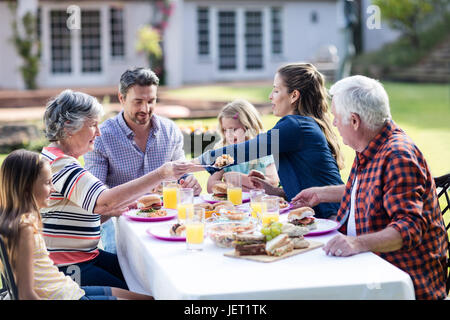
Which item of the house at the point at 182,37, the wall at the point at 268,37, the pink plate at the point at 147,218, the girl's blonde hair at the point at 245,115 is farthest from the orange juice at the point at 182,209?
the wall at the point at 268,37

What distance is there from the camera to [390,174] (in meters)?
2.50

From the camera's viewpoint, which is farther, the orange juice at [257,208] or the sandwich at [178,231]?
the orange juice at [257,208]

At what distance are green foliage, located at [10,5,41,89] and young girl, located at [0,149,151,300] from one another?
16.6 m

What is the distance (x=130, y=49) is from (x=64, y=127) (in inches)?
707

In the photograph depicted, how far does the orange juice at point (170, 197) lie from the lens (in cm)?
339

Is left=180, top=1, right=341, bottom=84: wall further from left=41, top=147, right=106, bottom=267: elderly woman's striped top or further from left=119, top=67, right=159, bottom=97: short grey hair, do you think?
left=41, top=147, right=106, bottom=267: elderly woman's striped top

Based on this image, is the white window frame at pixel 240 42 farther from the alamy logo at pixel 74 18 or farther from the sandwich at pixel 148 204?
the sandwich at pixel 148 204

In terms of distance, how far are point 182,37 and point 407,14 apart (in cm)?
757

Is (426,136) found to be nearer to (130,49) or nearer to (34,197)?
(34,197)

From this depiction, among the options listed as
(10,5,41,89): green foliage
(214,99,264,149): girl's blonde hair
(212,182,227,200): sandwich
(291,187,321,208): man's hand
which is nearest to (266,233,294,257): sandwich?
(291,187,321,208): man's hand

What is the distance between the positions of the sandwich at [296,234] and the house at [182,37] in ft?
57.0

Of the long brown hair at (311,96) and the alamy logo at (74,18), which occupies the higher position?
the alamy logo at (74,18)

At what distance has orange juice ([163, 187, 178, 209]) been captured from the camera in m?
3.39
